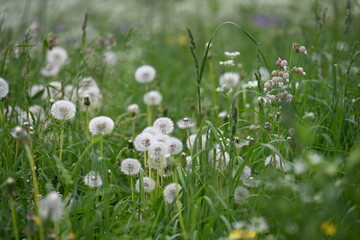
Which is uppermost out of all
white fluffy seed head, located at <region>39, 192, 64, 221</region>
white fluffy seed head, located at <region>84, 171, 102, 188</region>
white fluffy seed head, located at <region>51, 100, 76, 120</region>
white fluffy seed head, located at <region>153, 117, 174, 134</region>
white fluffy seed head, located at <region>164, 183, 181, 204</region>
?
white fluffy seed head, located at <region>51, 100, 76, 120</region>

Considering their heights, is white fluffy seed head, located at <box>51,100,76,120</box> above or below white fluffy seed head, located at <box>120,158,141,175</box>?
above

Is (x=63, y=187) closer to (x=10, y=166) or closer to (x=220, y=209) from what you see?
(x=10, y=166)

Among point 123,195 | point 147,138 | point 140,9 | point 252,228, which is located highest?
point 140,9

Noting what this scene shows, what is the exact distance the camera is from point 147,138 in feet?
6.93

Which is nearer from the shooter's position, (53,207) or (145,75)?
(53,207)

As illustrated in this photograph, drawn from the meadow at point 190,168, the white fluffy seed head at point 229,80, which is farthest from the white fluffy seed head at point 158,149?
the white fluffy seed head at point 229,80

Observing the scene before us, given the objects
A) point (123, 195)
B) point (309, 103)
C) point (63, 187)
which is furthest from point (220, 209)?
point (309, 103)

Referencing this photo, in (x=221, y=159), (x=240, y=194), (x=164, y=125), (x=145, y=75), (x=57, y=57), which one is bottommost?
(x=240, y=194)

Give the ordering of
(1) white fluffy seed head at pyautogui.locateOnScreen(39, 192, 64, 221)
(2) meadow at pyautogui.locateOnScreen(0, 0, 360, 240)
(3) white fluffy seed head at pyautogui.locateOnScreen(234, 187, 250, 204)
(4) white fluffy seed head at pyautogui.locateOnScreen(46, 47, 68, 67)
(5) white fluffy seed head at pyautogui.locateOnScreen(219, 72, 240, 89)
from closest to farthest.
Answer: (1) white fluffy seed head at pyautogui.locateOnScreen(39, 192, 64, 221) → (2) meadow at pyautogui.locateOnScreen(0, 0, 360, 240) → (3) white fluffy seed head at pyautogui.locateOnScreen(234, 187, 250, 204) → (5) white fluffy seed head at pyautogui.locateOnScreen(219, 72, 240, 89) → (4) white fluffy seed head at pyautogui.locateOnScreen(46, 47, 68, 67)

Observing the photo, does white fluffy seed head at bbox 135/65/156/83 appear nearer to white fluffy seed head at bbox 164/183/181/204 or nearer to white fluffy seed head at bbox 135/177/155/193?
white fluffy seed head at bbox 135/177/155/193

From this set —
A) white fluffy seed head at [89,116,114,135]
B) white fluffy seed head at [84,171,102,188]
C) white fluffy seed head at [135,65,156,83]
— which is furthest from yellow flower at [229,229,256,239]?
white fluffy seed head at [135,65,156,83]

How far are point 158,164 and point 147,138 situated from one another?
12cm

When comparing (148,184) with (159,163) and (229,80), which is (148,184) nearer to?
(159,163)

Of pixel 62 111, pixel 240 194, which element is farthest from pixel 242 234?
pixel 62 111
